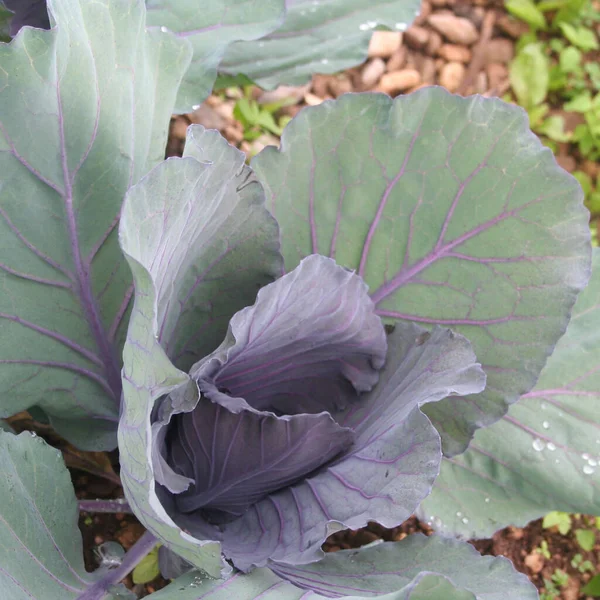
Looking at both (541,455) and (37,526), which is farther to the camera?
(541,455)

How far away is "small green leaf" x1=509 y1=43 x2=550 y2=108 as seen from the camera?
259 centimetres

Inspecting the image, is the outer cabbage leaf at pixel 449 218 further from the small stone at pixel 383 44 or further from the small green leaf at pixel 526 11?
the small green leaf at pixel 526 11

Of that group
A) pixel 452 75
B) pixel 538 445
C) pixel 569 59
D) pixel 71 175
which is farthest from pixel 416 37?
pixel 71 175

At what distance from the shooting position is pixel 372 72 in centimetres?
251

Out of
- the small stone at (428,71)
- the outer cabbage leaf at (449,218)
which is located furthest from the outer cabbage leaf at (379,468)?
the small stone at (428,71)

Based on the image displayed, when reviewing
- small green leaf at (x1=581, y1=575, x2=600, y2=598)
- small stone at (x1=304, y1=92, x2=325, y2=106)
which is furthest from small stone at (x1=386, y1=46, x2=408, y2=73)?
small green leaf at (x1=581, y1=575, x2=600, y2=598)

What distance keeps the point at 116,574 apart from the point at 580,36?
2372 mm

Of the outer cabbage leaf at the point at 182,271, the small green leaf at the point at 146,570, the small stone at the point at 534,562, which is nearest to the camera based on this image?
the outer cabbage leaf at the point at 182,271

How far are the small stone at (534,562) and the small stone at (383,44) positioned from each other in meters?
1.64

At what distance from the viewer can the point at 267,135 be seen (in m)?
2.31

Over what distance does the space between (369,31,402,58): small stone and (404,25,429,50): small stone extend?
0.05 metres

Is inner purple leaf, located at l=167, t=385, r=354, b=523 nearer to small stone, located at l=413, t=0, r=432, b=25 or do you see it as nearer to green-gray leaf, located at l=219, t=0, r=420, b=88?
green-gray leaf, located at l=219, t=0, r=420, b=88

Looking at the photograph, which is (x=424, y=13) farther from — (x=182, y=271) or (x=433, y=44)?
(x=182, y=271)

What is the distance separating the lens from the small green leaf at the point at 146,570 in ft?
5.06
